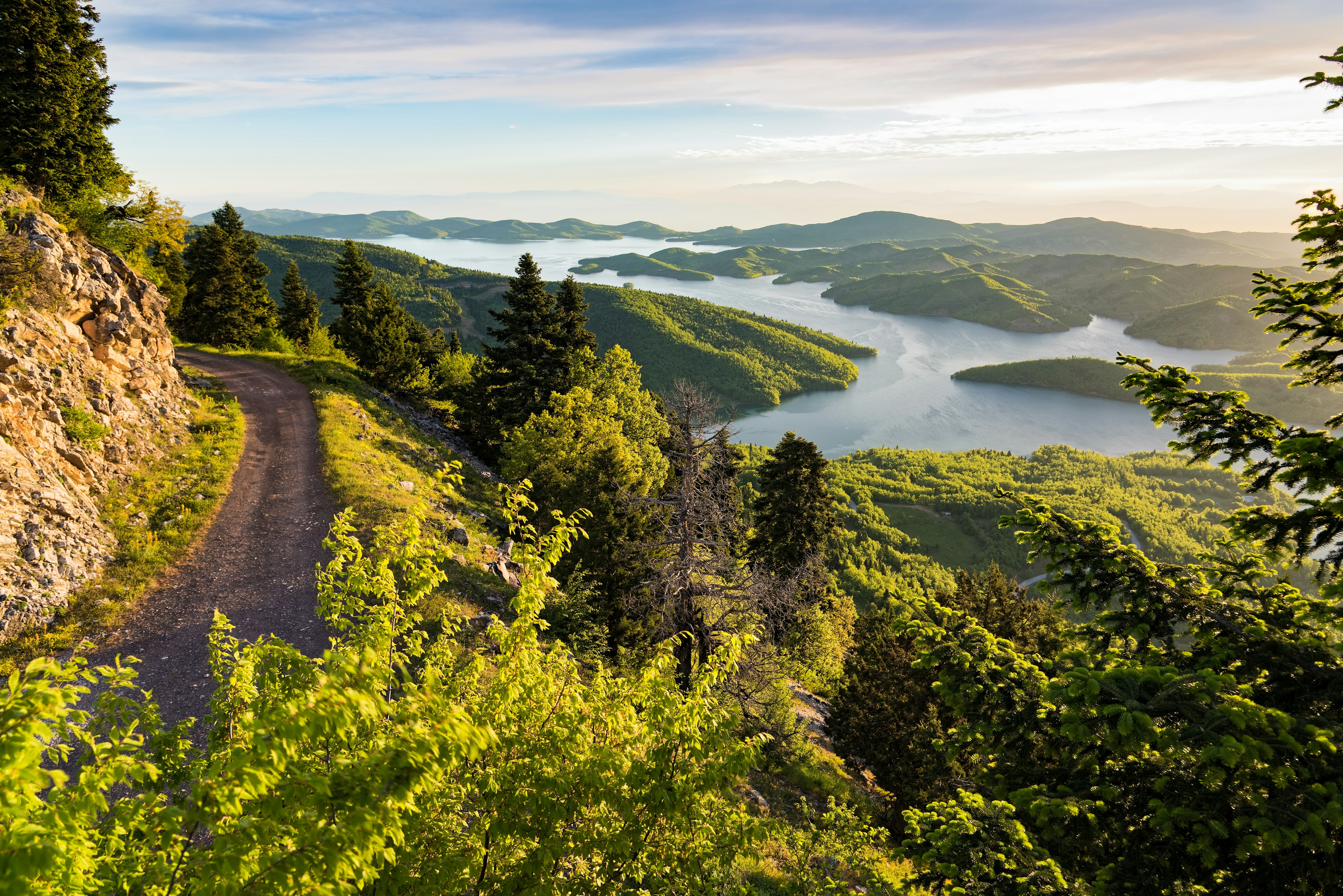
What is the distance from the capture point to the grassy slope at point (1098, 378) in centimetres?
15175

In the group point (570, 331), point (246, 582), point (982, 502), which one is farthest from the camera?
point (982, 502)

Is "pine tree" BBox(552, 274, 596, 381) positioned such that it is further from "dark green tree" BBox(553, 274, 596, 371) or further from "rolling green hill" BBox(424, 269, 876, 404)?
"rolling green hill" BBox(424, 269, 876, 404)

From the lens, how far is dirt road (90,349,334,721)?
13.1m

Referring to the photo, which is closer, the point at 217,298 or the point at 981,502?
the point at 217,298

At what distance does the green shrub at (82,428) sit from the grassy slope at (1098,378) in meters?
187

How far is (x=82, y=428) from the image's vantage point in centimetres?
1770

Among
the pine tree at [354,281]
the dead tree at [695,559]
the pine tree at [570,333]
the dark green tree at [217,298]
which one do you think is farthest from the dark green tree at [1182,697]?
the dark green tree at [217,298]

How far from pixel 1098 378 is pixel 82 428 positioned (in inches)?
8315

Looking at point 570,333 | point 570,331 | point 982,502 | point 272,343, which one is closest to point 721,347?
point 982,502

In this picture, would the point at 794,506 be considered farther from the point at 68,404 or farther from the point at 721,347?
the point at 721,347

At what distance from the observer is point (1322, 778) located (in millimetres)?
4602

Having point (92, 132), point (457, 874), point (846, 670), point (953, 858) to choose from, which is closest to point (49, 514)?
point (457, 874)

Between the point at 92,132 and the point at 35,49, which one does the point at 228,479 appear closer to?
the point at 92,132

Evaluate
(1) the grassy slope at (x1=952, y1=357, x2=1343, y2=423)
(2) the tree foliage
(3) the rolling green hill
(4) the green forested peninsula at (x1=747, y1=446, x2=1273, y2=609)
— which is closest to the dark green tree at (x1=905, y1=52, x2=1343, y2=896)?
(2) the tree foliage
